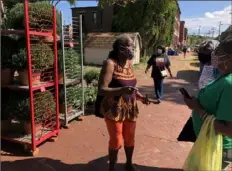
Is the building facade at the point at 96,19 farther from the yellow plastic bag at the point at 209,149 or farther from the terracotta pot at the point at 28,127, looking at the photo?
the yellow plastic bag at the point at 209,149

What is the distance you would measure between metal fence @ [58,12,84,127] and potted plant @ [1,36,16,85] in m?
1.11

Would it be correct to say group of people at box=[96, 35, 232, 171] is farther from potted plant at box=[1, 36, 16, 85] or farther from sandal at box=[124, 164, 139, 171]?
potted plant at box=[1, 36, 16, 85]

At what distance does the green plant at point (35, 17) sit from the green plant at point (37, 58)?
13.3 inches

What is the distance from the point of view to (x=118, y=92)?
2.93m

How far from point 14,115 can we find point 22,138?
15.5 inches

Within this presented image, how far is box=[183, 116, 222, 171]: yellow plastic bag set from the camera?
1.99 m

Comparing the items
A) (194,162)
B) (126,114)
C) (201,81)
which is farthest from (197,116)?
(126,114)

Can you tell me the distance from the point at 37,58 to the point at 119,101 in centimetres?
169

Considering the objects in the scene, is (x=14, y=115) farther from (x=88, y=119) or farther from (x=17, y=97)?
(x=88, y=119)

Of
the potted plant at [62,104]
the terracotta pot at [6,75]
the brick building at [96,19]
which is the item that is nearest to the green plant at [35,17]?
the terracotta pot at [6,75]

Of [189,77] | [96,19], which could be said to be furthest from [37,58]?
[96,19]

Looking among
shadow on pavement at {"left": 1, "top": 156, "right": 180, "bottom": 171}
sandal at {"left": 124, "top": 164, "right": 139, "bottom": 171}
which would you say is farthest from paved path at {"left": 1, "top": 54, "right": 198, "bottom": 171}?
sandal at {"left": 124, "top": 164, "right": 139, "bottom": 171}

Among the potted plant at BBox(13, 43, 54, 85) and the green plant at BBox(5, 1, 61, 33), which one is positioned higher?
the green plant at BBox(5, 1, 61, 33)

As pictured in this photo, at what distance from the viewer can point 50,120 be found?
470 cm
